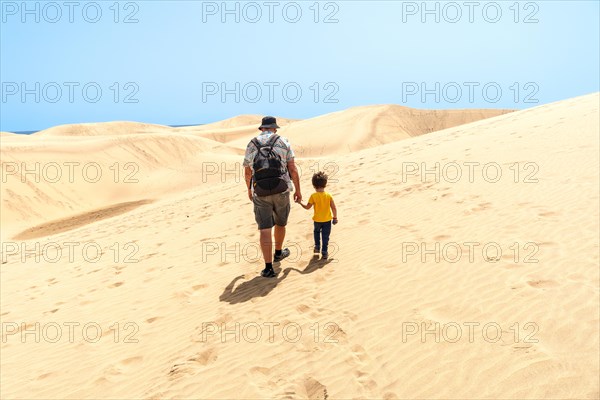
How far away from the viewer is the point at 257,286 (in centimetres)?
516

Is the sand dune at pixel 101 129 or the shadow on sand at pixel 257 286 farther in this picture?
the sand dune at pixel 101 129

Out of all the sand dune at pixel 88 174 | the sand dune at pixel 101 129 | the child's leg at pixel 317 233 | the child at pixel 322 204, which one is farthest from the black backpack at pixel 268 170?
the sand dune at pixel 101 129

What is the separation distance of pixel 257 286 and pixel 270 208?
1056mm

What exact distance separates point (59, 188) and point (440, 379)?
20346mm

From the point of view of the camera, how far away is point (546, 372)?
2.82 m

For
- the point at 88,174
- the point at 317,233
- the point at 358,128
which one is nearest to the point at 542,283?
the point at 317,233

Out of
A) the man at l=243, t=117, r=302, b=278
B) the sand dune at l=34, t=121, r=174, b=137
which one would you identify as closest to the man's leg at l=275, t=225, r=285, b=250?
the man at l=243, t=117, r=302, b=278

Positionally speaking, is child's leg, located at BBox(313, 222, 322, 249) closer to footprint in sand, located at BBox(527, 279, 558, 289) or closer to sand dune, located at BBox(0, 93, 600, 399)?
sand dune, located at BBox(0, 93, 600, 399)

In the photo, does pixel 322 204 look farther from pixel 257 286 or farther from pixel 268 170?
pixel 257 286

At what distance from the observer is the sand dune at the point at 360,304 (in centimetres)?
312

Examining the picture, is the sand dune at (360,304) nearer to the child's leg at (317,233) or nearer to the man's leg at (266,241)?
the child's leg at (317,233)

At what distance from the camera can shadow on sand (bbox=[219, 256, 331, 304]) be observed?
4927 mm

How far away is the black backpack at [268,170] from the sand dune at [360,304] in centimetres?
125

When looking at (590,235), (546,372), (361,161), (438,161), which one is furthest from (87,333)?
(361,161)
